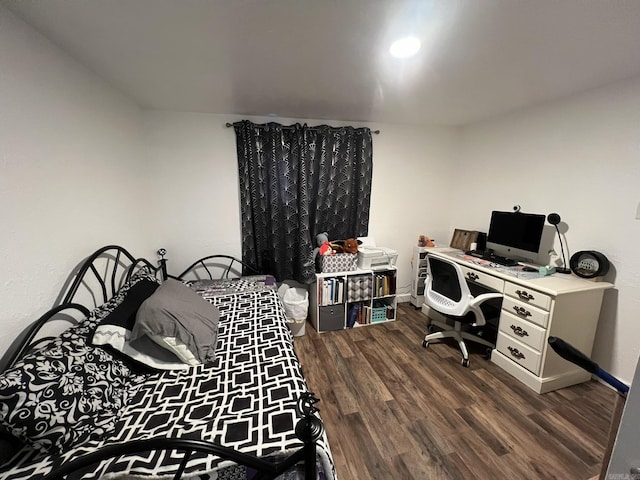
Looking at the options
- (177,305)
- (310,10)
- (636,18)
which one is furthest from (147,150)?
(636,18)

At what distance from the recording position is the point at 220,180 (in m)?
2.75

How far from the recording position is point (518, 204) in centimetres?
267

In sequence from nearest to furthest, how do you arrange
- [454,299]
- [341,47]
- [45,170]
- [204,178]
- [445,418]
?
1. [45,170]
2. [341,47]
3. [445,418]
4. [454,299]
5. [204,178]

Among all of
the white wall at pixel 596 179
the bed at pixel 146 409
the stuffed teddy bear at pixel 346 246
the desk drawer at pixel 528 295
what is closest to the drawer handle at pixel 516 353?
the desk drawer at pixel 528 295

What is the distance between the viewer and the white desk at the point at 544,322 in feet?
6.23

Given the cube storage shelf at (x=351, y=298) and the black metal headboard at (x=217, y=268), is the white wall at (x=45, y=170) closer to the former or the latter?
the black metal headboard at (x=217, y=268)

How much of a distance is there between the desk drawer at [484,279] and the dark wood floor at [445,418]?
26.5 inches

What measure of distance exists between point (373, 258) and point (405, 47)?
198cm

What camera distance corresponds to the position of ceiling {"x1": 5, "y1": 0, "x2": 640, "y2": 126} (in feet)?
3.70

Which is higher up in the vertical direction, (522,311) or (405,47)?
(405,47)

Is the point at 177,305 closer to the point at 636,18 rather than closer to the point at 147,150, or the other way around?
the point at 147,150

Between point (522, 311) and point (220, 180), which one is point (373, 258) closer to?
point (522, 311)

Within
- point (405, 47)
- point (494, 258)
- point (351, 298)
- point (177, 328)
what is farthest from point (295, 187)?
point (494, 258)

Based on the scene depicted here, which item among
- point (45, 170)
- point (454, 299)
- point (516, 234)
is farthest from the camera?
point (516, 234)
